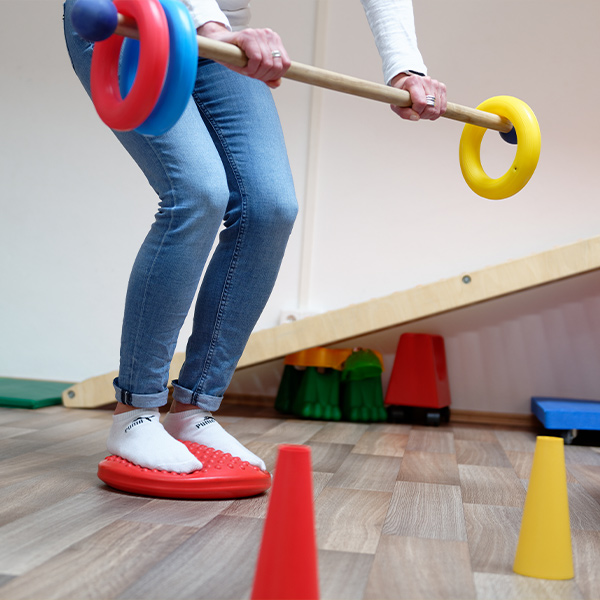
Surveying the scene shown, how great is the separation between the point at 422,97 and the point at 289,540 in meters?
0.78

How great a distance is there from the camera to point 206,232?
3.54 ft

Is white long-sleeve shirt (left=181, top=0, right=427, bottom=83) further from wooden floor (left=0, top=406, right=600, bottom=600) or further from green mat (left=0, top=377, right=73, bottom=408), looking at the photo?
green mat (left=0, top=377, right=73, bottom=408)

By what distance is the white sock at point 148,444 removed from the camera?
106 centimetres

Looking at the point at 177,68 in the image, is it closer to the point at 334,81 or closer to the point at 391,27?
the point at 334,81

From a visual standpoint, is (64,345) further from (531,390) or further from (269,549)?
(269,549)

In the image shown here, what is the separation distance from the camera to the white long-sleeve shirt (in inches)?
47.8

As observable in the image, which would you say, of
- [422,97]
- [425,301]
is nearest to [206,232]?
[422,97]

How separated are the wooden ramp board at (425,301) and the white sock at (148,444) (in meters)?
0.88

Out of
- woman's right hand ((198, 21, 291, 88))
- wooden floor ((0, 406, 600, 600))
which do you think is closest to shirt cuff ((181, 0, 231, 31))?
woman's right hand ((198, 21, 291, 88))

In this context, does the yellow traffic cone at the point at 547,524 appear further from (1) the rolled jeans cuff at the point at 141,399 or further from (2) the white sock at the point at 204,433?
(1) the rolled jeans cuff at the point at 141,399

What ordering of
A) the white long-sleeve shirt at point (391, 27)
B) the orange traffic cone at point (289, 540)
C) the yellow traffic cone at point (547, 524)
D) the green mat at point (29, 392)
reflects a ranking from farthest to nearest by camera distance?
the green mat at point (29, 392) < the white long-sleeve shirt at point (391, 27) < the yellow traffic cone at point (547, 524) < the orange traffic cone at point (289, 540)

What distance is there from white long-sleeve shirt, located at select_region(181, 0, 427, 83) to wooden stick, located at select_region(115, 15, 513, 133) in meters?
0.10

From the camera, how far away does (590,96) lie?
7.63ft

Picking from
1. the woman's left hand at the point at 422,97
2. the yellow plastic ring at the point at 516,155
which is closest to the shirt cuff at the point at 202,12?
the woman's left hand at the point at 422,97
